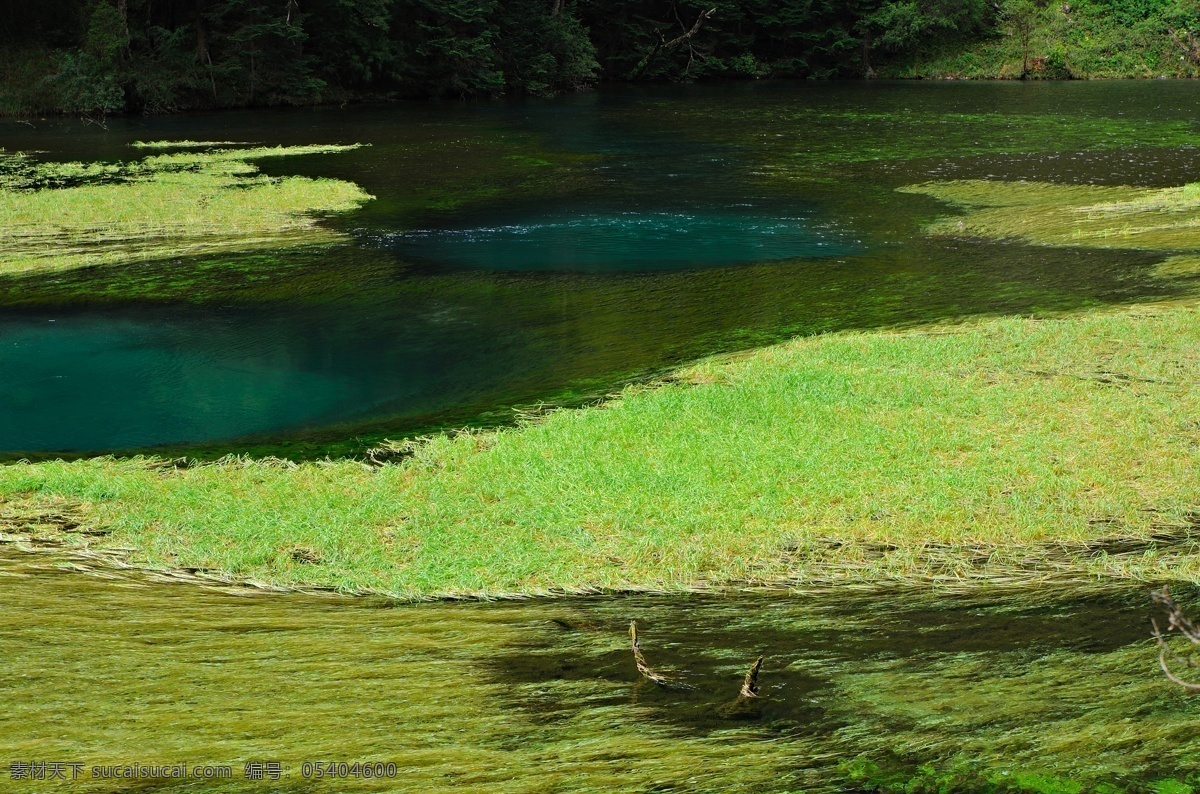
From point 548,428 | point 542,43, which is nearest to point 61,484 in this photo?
point 548,428

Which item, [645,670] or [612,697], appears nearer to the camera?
[612,697]

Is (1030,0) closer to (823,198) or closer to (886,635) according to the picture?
(823,198)

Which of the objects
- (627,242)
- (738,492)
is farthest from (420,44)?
(738,492)

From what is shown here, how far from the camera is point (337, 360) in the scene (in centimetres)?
934

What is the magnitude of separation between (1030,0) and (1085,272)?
122 feet

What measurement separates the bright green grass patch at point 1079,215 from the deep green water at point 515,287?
1.82 ft

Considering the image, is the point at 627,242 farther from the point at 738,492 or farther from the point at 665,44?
the point at 665,44

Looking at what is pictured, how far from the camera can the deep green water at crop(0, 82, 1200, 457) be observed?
8.30 m

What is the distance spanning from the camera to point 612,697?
124 inches

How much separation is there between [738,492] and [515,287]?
6417 millimetres

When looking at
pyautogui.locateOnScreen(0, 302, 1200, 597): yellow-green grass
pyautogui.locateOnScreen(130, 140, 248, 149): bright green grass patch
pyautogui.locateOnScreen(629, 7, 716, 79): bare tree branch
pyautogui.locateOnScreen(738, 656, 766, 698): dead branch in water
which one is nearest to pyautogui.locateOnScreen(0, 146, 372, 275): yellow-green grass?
pyautogui.locateOnScreen(130, 140, 248, 149): bright green grass patch

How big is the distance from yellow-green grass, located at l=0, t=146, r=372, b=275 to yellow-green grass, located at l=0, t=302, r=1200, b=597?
7.35 m

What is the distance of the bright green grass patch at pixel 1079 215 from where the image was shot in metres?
12.6

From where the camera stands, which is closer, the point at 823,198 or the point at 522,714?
the point at 522,714
